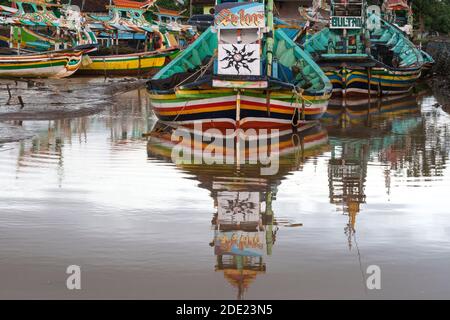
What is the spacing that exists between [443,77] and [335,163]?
29033 millimetres

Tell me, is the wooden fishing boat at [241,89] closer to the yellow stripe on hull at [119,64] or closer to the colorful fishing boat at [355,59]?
the colorful fishing boat at [355,59]

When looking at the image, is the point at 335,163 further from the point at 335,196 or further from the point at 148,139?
the point at 148,139

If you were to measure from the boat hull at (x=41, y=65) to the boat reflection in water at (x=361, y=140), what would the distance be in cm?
1574

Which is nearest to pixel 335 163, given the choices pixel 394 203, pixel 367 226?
pixel 394 203

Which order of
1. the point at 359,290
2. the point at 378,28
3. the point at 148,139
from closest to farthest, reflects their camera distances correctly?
1. the point at 359,290
2. the point at 148,139
3. the point at 378,28

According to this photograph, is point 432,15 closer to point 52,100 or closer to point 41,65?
point 41,65

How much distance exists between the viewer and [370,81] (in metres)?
33.9

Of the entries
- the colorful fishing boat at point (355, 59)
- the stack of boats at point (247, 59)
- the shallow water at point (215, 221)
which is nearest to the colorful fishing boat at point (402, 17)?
the stack of boats at point (247, 59)

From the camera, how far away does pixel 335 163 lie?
17.3m

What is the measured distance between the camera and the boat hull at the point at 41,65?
41719 millimetres

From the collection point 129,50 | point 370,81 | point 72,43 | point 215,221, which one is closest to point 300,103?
point 215,221

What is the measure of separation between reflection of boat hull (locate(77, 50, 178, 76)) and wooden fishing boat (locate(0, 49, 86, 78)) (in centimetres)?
257

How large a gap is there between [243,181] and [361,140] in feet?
22.9

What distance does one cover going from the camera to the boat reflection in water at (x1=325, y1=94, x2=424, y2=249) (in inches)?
546
